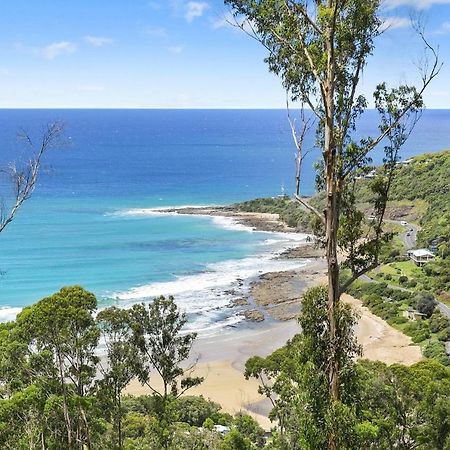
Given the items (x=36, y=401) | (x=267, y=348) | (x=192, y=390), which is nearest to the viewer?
(x=36, y=401)

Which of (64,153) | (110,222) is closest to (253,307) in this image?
(110,222)

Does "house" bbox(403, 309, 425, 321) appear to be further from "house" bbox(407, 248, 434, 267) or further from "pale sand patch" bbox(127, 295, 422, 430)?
"house" bbox(407, 248, 434, 267)

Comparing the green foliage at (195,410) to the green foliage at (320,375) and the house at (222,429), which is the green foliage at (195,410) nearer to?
the house at (222,429)

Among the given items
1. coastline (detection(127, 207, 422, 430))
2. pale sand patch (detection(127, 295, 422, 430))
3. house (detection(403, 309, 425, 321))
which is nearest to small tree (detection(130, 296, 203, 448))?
coastline (detection(127, 207, 422, 430))

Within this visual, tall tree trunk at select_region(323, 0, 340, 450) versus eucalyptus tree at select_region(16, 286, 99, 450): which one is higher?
tall tree trunk at select_region(323, 0, 340, 450)

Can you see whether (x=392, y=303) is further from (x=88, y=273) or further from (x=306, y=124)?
(x=306, y=124)

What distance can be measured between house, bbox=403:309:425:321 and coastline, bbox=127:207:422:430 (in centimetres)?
207

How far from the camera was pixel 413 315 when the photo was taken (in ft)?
145

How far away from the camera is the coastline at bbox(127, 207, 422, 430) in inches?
1303

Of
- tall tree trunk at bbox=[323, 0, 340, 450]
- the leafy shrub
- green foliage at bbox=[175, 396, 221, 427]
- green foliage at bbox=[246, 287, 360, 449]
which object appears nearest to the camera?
green foliage at bbox=[246, 287, 360, 449]

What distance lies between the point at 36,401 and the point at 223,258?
4784 centimetres

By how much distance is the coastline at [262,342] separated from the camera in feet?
109

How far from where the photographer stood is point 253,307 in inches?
1903

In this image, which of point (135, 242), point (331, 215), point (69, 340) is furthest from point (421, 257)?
point (331, 215)
